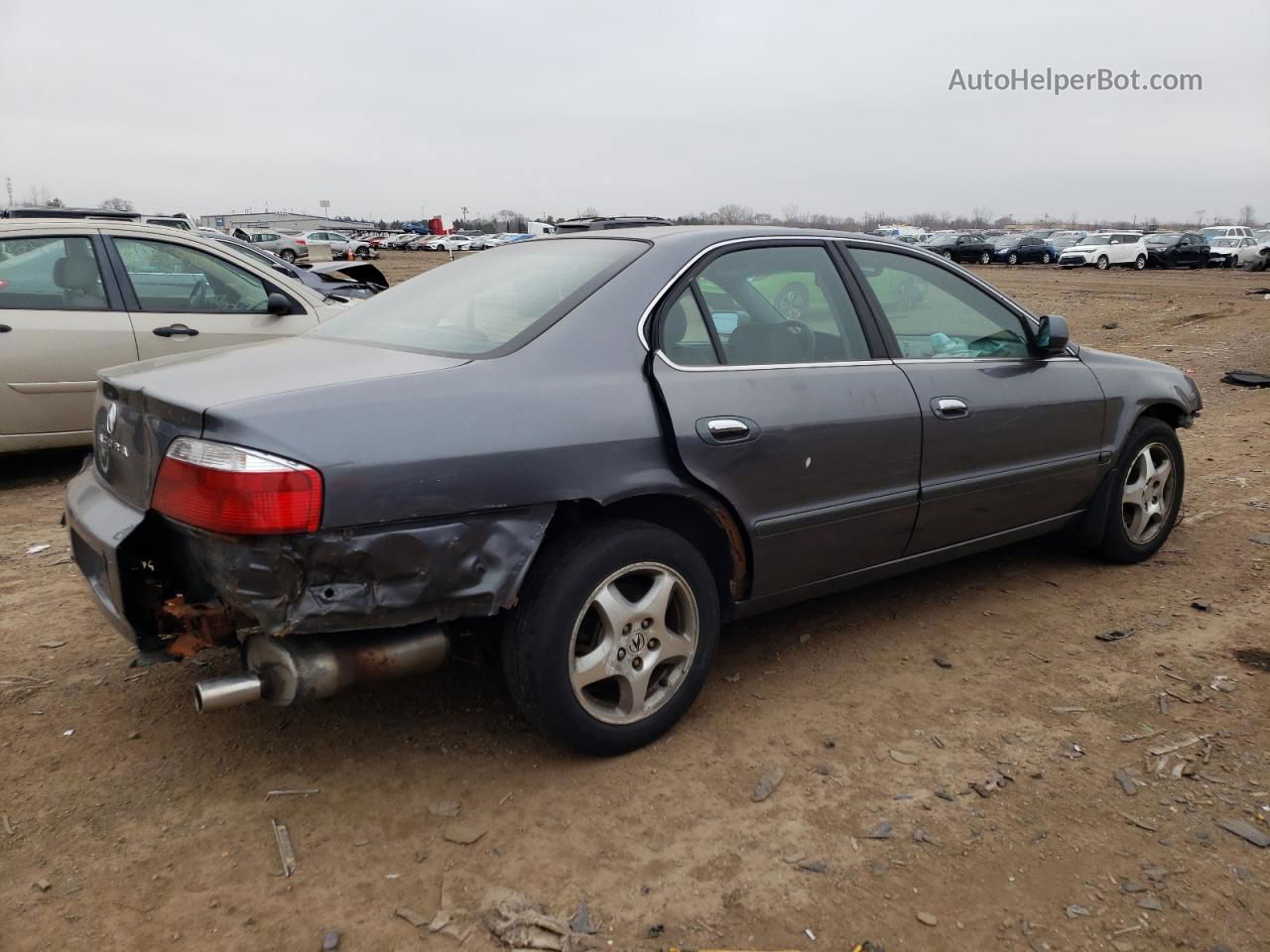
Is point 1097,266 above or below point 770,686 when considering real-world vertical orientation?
above

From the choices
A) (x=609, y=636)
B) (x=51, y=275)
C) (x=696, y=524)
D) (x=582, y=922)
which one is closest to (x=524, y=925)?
(x=582, y=922)

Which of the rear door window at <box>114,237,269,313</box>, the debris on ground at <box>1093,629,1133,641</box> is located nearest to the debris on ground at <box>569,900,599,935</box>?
the debris on ground at <box>1093,629,1133,641</box>

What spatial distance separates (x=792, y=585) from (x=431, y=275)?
180 centimetres

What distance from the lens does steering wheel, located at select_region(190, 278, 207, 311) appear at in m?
6.08

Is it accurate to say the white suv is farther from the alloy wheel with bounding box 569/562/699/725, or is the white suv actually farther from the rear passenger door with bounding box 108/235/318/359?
the alloy wheel with bounding box 569/562/699/725

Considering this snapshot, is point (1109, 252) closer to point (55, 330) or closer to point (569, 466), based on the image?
point (55, 330)

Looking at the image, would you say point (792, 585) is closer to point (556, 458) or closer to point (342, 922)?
point (556, 458)

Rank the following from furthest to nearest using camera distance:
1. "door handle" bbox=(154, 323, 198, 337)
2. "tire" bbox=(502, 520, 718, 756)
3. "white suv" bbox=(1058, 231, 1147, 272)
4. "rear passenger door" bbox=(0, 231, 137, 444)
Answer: "white suv" bbox=(1058, 231, 1147, 272) < "door handle" bbox=(154, 323, 198, 337) < "rear passenger door" bbox=(0, 231, 137, 444) < "tire" bbox=(502, 520, 718, 756)

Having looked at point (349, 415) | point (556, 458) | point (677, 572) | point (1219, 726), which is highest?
point (349, 415)

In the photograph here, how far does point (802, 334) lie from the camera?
3355 millimetres

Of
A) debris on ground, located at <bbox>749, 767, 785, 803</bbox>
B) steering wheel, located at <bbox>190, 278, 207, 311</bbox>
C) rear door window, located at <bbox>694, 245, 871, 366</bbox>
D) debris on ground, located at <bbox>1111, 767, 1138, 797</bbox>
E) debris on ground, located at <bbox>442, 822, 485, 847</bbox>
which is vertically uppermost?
steering wheel, located at <bbox>190, 278, 207, 311</bbox>

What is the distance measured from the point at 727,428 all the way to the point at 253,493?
138 centimetres

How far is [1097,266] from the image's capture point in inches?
1403

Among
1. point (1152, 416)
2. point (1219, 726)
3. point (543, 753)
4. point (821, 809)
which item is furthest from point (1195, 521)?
point (543, 753)
